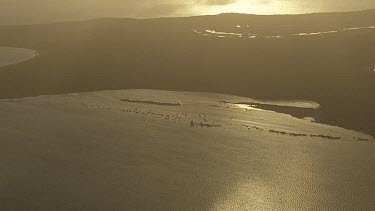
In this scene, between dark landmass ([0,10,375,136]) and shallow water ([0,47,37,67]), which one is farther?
shallow water ([0,47,37,67])

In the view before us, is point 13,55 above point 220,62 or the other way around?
above

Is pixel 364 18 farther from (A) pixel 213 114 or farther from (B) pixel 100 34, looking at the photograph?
(A) pixel 213 114

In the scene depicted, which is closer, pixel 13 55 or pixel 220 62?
pixel 220 62

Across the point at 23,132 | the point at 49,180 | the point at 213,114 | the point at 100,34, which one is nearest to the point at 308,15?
the point at 100,34
